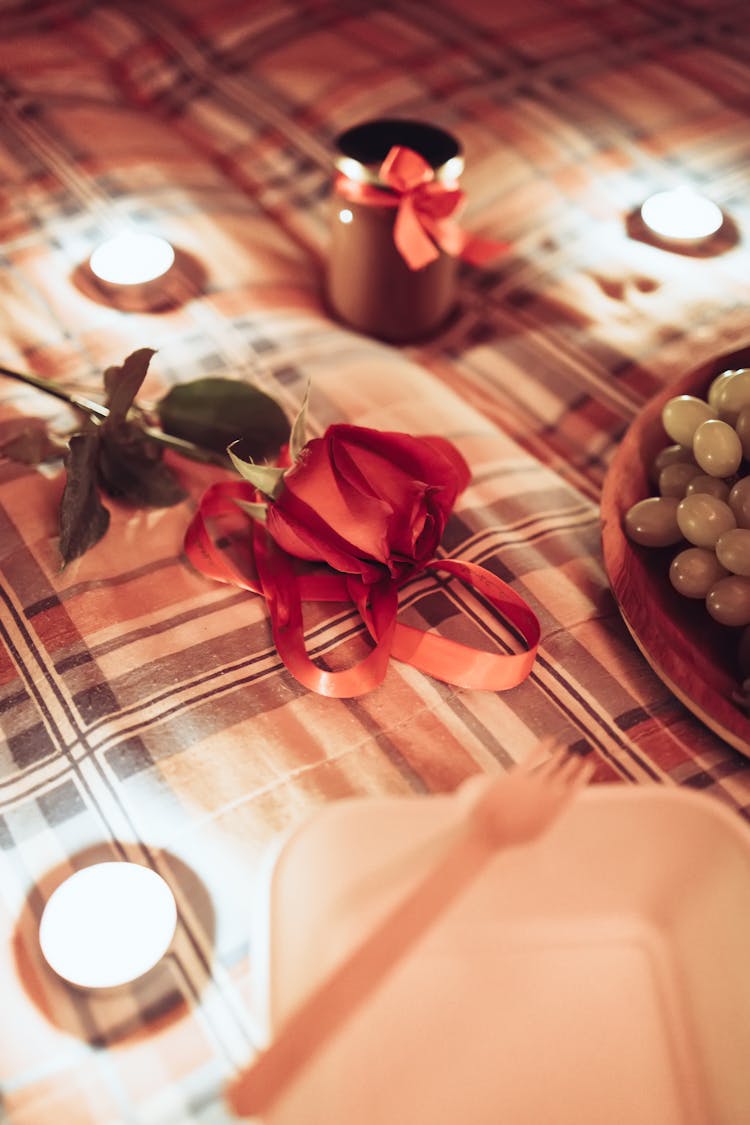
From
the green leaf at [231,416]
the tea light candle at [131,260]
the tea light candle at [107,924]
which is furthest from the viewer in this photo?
the tea light candle at [131,260]

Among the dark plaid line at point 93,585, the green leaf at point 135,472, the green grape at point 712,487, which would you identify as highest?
the green grape at point 712,487

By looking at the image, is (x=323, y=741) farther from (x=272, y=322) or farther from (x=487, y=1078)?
(x=272, y=322)

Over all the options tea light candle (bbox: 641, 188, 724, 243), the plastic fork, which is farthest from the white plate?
tea light candle (bbox: 641, 188, 724, 243)

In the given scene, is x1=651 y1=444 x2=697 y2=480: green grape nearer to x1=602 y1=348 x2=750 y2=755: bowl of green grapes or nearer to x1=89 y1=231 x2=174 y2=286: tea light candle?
x1=602 y1=348 x2=750 y2=755: bowl of green grapes

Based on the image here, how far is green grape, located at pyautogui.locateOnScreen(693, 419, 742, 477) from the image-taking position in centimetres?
54

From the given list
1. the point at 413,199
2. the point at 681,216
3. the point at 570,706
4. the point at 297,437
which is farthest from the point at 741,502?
the point at 681,216

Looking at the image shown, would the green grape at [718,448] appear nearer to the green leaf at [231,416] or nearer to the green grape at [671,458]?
the green grape at [671,458]

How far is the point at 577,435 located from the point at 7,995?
0.57 metres

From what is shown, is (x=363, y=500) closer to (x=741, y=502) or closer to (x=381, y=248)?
(x=741, y=502)

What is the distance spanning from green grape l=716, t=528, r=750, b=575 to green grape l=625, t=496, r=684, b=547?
39 millimetres

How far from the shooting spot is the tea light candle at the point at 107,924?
1.39 ft

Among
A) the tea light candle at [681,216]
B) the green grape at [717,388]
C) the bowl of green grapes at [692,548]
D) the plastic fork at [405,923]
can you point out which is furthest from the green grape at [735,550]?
the tea light candle at [681,216]

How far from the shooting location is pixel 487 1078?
1.27 feet

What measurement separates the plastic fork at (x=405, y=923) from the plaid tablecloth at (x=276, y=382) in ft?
0.44
